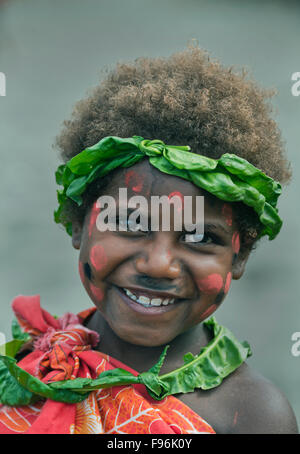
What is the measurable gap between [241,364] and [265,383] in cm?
9

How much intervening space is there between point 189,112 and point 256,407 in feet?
2.94

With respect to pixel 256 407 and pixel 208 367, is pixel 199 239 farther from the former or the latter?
pixel 256 407

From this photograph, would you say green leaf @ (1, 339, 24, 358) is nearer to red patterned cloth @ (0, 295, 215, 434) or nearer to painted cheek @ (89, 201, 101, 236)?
red patterned cloth @ (0, 295, 215, 434)

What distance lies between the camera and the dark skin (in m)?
1.52

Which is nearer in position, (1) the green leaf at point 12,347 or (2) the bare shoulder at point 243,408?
(2) the bare shoulder at point 243,408

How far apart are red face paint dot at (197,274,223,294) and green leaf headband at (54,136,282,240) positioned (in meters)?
0.22

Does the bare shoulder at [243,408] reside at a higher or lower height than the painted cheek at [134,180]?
lower

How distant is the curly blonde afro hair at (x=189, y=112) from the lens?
5.32 ft

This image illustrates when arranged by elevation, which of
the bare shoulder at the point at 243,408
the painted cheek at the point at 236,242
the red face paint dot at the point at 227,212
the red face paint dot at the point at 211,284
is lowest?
the bare shoulder at the point at 243,408
